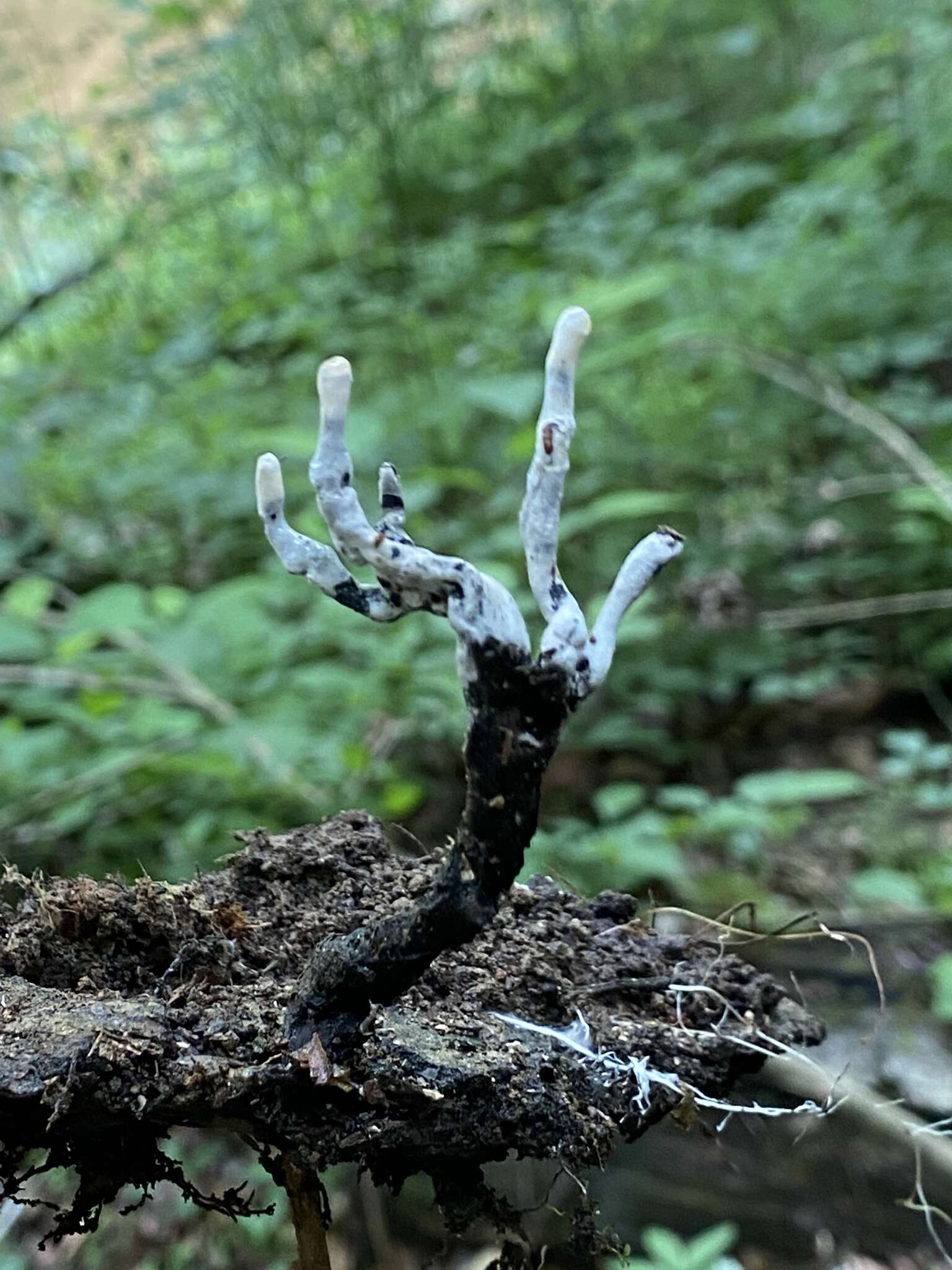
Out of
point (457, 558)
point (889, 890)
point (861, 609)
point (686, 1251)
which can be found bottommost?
point (686, 1251)

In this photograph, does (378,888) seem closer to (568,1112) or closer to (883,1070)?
(568,1112)

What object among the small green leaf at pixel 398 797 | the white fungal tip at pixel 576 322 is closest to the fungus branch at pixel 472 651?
the white fungal tip at pixel 576 322

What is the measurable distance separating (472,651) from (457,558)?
0.05 m

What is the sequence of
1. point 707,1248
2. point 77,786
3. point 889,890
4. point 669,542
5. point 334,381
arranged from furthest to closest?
point 77,786, point 889,890, point 707,1248, point 669,542, point 334,381

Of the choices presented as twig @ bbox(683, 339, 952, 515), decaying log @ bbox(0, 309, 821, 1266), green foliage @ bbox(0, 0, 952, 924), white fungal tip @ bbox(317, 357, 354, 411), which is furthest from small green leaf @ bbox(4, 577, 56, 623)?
twig @ bbox(683, 339, 952, 515)

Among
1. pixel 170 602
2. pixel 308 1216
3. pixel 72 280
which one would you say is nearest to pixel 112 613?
pixel 170 602

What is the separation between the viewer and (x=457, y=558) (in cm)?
51

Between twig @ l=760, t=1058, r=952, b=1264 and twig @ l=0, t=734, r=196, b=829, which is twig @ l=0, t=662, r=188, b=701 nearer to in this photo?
twig @ l=0, t=734, r=196, b=829

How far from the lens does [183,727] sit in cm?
162

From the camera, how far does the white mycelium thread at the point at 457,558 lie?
525 mm

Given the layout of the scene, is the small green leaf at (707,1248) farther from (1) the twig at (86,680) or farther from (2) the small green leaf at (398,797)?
(1) the twig at (86,680)

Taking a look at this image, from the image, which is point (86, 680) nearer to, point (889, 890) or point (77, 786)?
point (77, 786)

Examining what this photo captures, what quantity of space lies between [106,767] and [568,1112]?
124cm

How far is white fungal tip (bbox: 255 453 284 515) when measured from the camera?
549 mm
